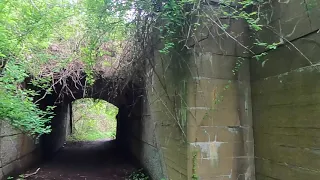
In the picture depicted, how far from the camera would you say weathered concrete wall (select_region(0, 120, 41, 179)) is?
180 inches

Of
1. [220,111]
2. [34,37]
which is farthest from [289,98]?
[34,37]

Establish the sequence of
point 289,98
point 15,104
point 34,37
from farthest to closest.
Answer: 1. point 34,37
2. point 15,104
3. point 289,98

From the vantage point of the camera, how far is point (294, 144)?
2.54 m

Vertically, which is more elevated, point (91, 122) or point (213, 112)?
point (213, 112)

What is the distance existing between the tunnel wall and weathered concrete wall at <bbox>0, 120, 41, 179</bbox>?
4.35 meters

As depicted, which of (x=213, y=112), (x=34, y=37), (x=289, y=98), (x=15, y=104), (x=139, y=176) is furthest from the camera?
(x=139, y=176)

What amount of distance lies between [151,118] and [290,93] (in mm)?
2739

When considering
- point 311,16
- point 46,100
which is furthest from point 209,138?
point 46,100

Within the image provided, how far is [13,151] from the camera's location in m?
5.05

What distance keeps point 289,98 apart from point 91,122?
17.2m

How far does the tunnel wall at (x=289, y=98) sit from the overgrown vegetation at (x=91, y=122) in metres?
12.6

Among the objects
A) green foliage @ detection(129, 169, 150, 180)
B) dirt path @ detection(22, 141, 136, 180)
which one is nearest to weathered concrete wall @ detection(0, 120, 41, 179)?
dirt path @ detection(22, 141, 136, 180)

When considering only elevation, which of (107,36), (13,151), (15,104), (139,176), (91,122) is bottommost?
(139,176)

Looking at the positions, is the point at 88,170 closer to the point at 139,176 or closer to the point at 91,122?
the point at 139,176
